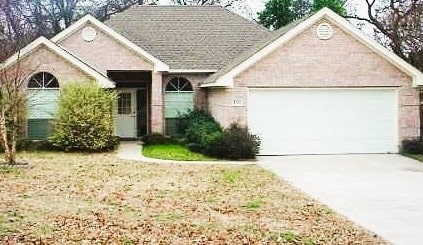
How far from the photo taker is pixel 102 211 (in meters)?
11.2

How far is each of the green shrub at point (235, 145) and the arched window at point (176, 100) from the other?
21.1 feet

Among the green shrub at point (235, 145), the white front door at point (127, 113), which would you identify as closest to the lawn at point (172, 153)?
the green shrub at point (235, 145)

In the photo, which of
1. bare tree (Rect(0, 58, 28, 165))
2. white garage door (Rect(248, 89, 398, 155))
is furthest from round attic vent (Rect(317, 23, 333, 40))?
bare tree (Rect(0, 58, 28, 165))

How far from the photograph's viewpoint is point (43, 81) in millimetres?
23781

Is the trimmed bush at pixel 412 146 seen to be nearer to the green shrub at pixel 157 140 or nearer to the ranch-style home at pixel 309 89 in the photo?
the ranch-style home at pixel 309 89

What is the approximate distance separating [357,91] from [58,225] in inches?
582

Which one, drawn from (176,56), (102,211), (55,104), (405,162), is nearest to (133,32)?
(176,56)

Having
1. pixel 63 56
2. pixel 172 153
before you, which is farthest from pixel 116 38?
pixel 172 153

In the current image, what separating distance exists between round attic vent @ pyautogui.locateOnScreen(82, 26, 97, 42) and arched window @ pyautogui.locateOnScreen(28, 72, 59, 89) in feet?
8.51

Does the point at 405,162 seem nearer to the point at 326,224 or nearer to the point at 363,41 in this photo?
the point at 363,41

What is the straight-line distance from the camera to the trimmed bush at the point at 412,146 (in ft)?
70.9

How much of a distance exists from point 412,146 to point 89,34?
13.4m

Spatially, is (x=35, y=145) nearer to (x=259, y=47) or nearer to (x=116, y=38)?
(x=116, y=38)

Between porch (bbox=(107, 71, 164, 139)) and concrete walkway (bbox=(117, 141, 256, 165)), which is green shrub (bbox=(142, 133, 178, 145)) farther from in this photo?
porch (bbox=(107, 71, 164, 139))
